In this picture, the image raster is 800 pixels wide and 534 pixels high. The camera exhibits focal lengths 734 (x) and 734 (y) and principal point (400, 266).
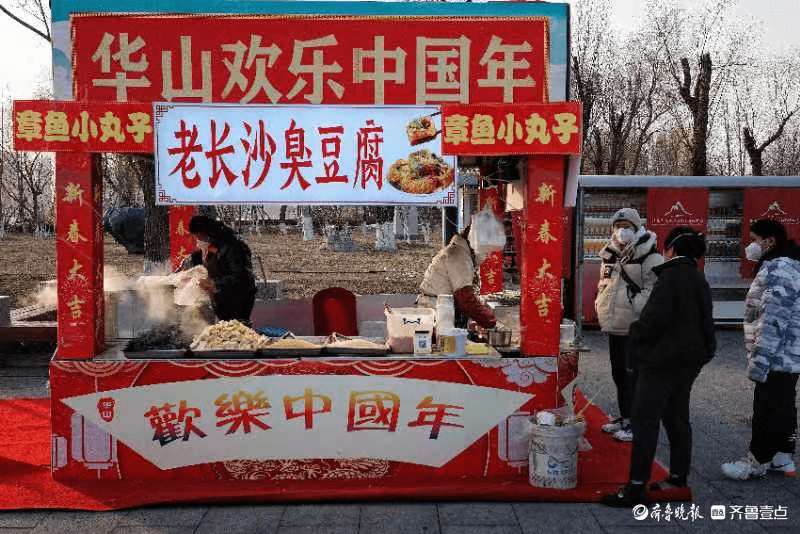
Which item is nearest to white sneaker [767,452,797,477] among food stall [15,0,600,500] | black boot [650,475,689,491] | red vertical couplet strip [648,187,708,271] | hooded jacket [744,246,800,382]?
hooded jacket [744,246,800,382]

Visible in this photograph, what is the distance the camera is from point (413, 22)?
5258mm

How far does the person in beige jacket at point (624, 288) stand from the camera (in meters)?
6.23

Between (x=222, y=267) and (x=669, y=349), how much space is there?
419cm

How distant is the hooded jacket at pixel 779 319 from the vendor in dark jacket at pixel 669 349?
2.50 feet

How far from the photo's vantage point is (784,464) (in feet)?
18.0

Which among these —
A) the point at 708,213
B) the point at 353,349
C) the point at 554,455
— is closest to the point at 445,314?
the point at 353,349

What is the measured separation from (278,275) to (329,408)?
16.0m

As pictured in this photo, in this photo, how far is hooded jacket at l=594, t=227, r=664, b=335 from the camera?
621 cm

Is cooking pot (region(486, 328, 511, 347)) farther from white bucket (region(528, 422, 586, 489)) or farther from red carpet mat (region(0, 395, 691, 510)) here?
red carpet mat (region(0, 395, 691, 510))

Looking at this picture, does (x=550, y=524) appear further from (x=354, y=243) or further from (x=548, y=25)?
(x=354, y=243)

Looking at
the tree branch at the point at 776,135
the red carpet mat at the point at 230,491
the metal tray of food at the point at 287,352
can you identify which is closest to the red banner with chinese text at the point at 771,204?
the red carpet mat at the point at 230,491

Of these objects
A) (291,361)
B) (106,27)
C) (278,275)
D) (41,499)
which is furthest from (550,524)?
(278,275)

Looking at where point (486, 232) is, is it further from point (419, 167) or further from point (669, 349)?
point (669, 349)

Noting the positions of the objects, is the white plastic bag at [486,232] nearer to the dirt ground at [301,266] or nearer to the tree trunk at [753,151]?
the dirt ground at [301,266]
